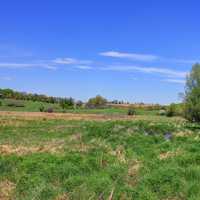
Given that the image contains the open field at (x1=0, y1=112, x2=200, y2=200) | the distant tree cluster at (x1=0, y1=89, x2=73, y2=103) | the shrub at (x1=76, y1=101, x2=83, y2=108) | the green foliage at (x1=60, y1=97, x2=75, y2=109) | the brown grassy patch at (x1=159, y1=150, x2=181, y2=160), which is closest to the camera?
the open field at (x1=0, y1=112, x2=200, y2=200)

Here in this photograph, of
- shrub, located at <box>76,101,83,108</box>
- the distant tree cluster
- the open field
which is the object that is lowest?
the open field

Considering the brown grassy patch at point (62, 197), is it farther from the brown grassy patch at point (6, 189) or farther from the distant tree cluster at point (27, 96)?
the distant tree cluster at point (27, 96)

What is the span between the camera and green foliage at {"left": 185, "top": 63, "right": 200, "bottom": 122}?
108 feet

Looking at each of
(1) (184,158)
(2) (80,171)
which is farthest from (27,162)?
(1) (184,158)

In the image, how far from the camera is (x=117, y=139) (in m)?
18.5

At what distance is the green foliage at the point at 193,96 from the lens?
1297 inches

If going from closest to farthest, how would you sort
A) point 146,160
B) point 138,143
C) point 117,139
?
point 146,160, point 138,143, point 117,139

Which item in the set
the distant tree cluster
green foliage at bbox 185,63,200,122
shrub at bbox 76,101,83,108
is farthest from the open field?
the distant tree cluster

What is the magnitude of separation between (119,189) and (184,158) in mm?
4265

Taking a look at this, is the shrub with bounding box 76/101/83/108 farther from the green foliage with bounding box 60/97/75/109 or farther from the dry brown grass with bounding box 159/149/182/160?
the dry brown grass with bounding box 159/149/182/160

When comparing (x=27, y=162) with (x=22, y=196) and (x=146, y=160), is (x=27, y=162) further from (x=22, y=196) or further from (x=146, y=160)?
(x=146, y=160)

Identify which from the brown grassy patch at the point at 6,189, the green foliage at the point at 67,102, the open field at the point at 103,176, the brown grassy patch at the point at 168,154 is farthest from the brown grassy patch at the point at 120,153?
the green foliage at the point at 67,102

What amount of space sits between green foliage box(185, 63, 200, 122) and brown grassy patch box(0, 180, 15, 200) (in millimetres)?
25107

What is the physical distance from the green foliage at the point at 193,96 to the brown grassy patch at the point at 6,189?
25.1m
